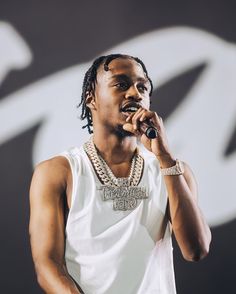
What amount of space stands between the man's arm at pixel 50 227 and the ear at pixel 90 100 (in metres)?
0.26

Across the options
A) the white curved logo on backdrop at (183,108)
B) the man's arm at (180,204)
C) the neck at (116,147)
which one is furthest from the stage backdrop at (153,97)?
the man's arm at (180,204)

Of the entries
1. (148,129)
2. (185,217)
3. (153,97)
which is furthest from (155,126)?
(153,97)

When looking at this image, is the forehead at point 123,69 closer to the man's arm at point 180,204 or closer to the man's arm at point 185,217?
the man's arm at point 180,204

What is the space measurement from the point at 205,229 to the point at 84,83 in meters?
0.71

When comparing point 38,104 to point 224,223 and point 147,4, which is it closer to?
point 147,4

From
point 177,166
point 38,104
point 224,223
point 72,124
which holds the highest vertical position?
point 38,104

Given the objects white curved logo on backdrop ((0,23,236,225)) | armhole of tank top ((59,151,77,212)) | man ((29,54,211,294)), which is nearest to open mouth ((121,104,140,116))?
man ((29,54,211,294))

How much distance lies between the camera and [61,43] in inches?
75.8

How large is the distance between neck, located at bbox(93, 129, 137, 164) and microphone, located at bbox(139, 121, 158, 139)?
0.71 ft

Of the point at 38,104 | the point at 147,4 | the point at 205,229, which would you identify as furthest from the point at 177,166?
the point at 147,4

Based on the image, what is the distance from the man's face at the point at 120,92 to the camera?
156 centimetres

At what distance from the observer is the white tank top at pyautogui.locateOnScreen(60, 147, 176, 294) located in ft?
4.72

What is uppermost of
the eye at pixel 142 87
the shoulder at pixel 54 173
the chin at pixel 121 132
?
the eye at pixel 142 87

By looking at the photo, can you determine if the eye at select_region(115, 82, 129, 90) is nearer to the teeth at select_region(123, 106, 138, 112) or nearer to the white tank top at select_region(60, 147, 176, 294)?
the teeth at select_region(123, 106, 138, 112)
